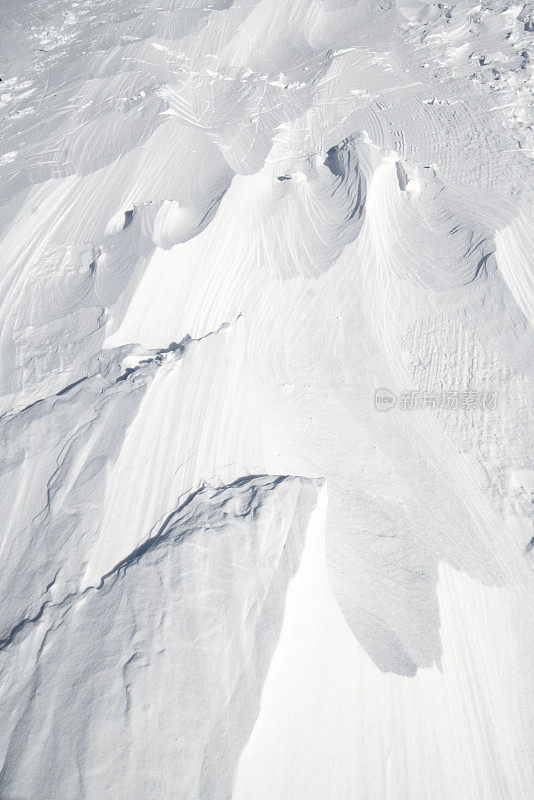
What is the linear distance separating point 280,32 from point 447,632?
7.62 metres

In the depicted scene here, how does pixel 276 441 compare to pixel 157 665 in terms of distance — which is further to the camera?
pixel 276 441

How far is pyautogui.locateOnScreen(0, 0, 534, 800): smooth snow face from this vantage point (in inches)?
72.0

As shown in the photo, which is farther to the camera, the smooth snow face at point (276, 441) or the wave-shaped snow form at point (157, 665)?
the smooth snow face at point (276, 441)

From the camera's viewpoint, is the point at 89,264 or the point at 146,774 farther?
the point at 89,264

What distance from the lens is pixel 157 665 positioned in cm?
183

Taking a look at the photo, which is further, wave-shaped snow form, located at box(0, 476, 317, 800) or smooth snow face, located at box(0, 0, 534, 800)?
smooth snow face, located at box(0, 0, 534, 800)

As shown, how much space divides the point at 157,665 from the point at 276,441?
1.35 metres

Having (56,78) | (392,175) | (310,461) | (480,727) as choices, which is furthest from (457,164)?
(56,78)

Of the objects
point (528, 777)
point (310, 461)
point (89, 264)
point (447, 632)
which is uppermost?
point (89, 264)

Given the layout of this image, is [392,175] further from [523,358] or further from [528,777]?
[528,777]

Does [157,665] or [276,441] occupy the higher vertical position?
[157,665]

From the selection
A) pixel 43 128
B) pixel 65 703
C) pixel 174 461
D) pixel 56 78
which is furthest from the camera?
pixel 56 78

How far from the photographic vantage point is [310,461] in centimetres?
280

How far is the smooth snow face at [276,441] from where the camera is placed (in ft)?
6.00
